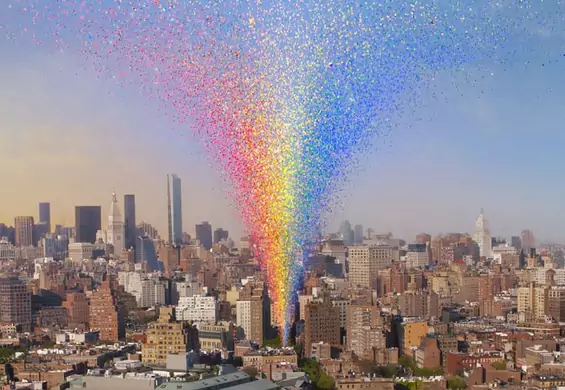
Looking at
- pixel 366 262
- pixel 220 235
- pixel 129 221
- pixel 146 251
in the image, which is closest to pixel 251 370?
pixel 366 262

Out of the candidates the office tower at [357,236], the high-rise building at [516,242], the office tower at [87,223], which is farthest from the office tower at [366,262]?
the office tower at [87,223]

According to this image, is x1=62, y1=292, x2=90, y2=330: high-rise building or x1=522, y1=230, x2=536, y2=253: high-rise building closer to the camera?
x1=62, y1=292, x2=90, y2=330: high-rise building

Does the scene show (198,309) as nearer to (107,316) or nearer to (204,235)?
(107,316)

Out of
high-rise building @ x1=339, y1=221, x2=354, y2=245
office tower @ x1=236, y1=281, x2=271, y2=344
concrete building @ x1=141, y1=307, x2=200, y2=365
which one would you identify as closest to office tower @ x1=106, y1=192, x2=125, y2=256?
high-rise building @ x1=339, y1=221, x2=354, y2=245

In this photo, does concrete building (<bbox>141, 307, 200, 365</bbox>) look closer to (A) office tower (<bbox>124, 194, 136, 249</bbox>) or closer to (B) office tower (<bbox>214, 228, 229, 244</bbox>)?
(B) office tower (<bbox>214, 228, 229, 244</bbox>)

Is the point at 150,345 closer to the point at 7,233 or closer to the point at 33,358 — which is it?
the point at 33,358

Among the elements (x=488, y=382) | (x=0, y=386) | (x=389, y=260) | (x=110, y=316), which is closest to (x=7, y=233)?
(x=389, y=260)

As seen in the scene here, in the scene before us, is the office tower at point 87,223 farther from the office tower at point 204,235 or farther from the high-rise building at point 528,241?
the high-rise building at point 528,241
